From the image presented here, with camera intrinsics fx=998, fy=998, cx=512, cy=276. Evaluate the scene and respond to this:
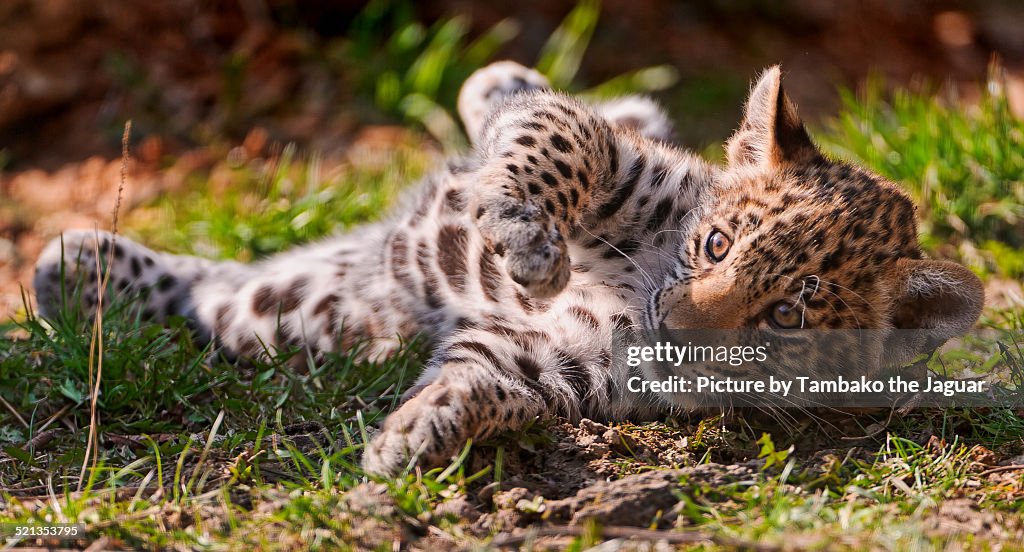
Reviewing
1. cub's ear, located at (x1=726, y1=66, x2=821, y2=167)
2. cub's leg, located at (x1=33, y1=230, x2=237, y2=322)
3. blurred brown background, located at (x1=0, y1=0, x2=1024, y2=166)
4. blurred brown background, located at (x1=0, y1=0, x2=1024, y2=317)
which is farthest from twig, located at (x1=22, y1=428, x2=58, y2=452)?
blurred brown background, located at (x1=0, y1=0, x2=1024, y2=166)

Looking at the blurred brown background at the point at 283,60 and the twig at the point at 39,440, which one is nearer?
the twig at the point at 39,440

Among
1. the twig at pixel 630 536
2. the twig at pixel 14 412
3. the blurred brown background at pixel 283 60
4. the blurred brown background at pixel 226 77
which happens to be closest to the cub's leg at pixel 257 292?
the twig at pixel 14 412

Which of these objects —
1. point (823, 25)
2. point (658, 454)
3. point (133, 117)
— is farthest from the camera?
point (823, 25)

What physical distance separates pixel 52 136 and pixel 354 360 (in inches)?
183

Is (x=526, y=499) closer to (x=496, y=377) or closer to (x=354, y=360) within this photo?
(x=496, y=377)

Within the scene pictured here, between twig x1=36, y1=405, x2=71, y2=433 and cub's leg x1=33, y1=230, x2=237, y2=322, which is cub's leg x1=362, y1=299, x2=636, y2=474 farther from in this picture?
cub's leg x1=33, y1=230, x2=237, y2=322

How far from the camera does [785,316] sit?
3.66 metres

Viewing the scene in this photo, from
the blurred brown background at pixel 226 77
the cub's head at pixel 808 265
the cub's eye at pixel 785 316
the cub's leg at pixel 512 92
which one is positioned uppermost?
the blurred brown background at pixel 226 77

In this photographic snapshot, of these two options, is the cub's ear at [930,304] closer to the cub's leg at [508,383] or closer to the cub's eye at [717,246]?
the cub's eye at [717,246]

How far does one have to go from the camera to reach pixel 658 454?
3.63 meters

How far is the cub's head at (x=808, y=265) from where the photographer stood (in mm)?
3619

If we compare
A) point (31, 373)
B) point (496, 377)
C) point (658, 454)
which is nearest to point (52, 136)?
point (31, 373)

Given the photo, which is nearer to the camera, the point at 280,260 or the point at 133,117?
the point at 280,260

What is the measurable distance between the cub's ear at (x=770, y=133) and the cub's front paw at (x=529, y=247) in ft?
3.43
